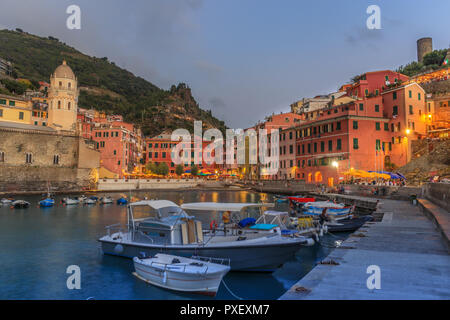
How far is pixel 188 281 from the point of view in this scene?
32.5ft

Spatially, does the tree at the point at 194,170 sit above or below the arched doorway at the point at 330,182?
above

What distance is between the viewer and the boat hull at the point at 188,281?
32.1ft

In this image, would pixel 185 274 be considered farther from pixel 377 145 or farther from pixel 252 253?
pixel 377 145

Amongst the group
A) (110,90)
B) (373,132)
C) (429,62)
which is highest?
(110,90)

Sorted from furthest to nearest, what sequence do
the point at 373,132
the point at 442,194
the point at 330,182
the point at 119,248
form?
the point at 330,182, the point at 373,132, the point at 442,194, the point at 119,248

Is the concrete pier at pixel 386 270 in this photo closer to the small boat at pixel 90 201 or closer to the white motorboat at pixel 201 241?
the white motorboat at pixel 201 241

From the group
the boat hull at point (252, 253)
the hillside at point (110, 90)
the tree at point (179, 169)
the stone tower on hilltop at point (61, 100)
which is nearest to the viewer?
the boat hull at point (252, 253)

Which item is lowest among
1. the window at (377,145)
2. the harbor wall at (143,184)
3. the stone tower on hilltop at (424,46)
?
the harbor wall at (143,184)

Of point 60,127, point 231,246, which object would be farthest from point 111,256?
point 60,127

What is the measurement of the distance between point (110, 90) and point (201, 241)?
6761 inches

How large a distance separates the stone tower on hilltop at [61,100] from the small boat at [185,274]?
209ft

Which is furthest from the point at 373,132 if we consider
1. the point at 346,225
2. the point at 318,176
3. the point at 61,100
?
the point at 61,100

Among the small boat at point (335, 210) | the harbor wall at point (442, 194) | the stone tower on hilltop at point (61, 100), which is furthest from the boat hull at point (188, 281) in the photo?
the stone tower on hilltop at point (61, 100)
